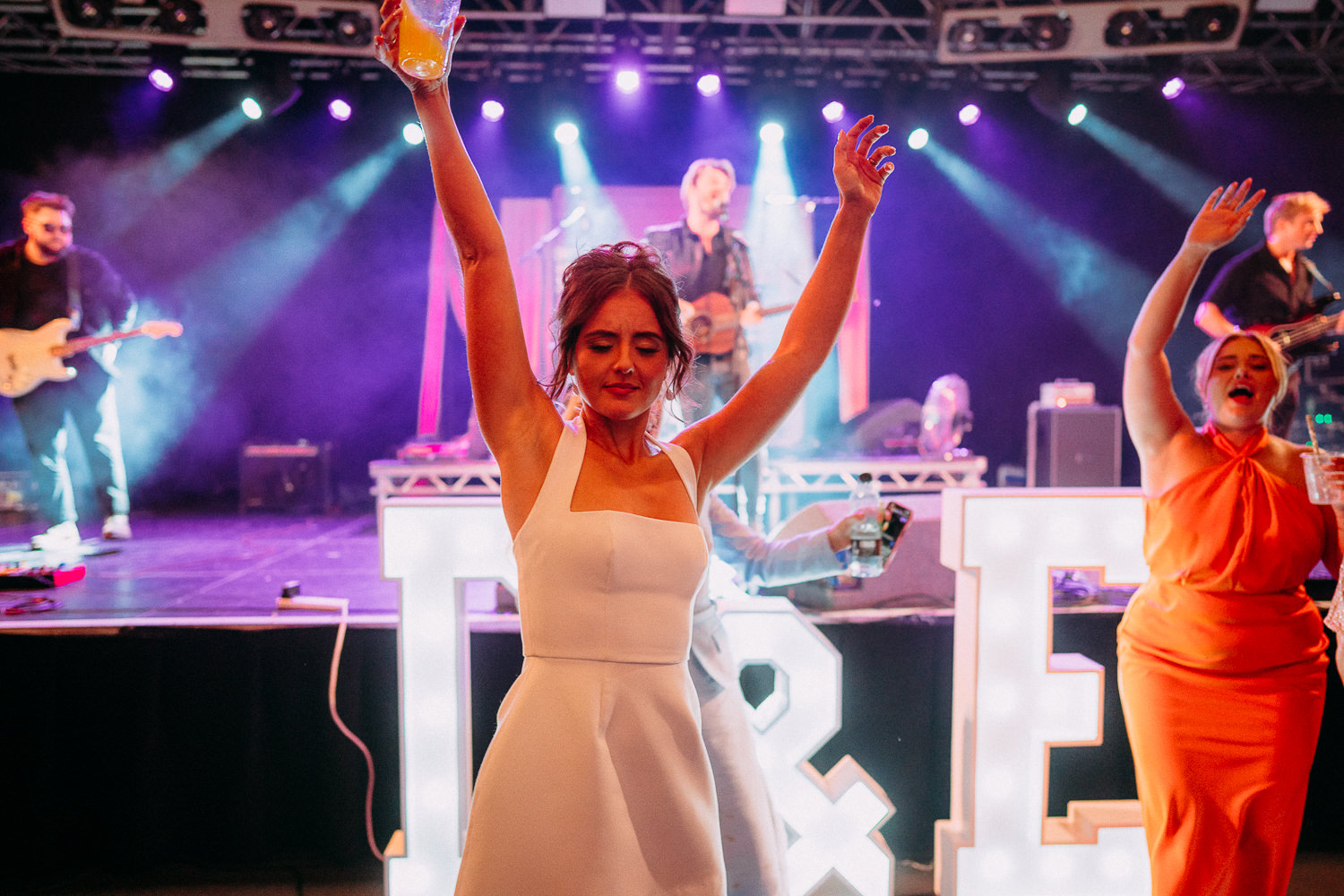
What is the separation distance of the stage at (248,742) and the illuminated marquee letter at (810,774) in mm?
498

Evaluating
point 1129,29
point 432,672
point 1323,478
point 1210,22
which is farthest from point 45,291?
point 1210,22

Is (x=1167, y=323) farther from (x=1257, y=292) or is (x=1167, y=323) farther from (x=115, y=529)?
(x=115, y=529)

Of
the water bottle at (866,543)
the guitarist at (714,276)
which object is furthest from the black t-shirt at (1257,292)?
the water bottle at (866,543)

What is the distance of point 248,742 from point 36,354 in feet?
14.6

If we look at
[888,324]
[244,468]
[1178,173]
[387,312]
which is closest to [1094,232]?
[1178,173]

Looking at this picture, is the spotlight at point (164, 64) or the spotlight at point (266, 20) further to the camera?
the spotlight at point (164, 64)

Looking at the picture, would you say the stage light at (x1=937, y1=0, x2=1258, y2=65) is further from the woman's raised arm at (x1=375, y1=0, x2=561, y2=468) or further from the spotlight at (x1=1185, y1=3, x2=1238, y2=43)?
the woman's raised arm at (x1=375, y1=0, x2=561, y2=468)

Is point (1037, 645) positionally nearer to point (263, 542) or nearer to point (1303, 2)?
point (263, 542)

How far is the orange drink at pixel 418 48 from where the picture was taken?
4.01ft

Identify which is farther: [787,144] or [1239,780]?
[787,144]

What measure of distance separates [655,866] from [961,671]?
4.90ft

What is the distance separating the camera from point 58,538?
527 cm

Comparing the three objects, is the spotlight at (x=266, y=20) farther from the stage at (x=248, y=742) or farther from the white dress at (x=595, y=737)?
the white dress at (x=595, y=737)

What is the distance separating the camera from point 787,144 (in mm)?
9203
